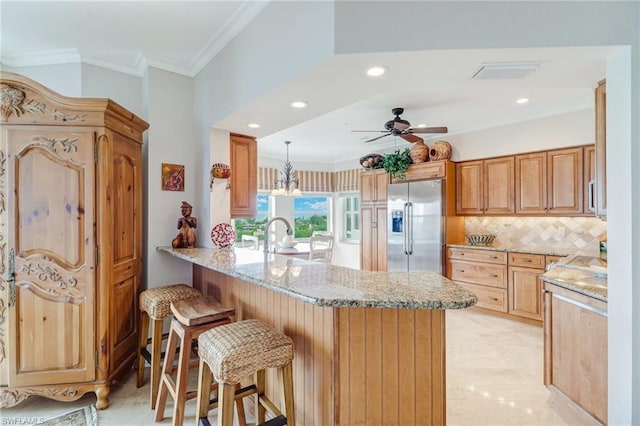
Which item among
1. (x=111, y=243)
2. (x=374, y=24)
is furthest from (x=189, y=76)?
(x=374, y=24)

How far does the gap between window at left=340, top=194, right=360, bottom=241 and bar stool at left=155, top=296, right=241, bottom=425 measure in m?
5.28

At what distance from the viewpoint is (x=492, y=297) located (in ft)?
13.6

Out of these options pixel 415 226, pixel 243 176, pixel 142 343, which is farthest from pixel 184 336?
pixel 415 226

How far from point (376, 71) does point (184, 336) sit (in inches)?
75.6

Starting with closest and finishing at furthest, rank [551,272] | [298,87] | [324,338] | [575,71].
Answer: [324,338] → [575,71] → [298,87] → [551,272]

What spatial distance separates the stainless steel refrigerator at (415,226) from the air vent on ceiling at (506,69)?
2.75 meters

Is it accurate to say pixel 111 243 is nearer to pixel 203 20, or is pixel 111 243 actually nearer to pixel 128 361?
pixel 128 361

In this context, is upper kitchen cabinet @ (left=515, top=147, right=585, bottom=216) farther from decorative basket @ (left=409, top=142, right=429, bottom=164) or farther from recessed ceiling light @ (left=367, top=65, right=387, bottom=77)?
recessed ceiling light @ (left=367, top=65, right=387, bottom=77)

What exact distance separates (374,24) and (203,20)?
1.41 meters

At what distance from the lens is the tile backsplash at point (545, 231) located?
3.79 metres

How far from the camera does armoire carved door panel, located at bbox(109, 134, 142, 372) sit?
2289mm

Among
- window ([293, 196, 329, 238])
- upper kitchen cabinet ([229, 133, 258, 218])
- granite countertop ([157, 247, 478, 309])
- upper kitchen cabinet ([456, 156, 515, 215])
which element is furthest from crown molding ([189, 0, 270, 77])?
window ([293, 196, 329, 238])

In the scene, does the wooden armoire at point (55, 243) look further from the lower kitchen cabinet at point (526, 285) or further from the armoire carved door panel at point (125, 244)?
the lower kitchen cabinet at point (526, 285)

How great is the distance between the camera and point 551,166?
389 centimetres
